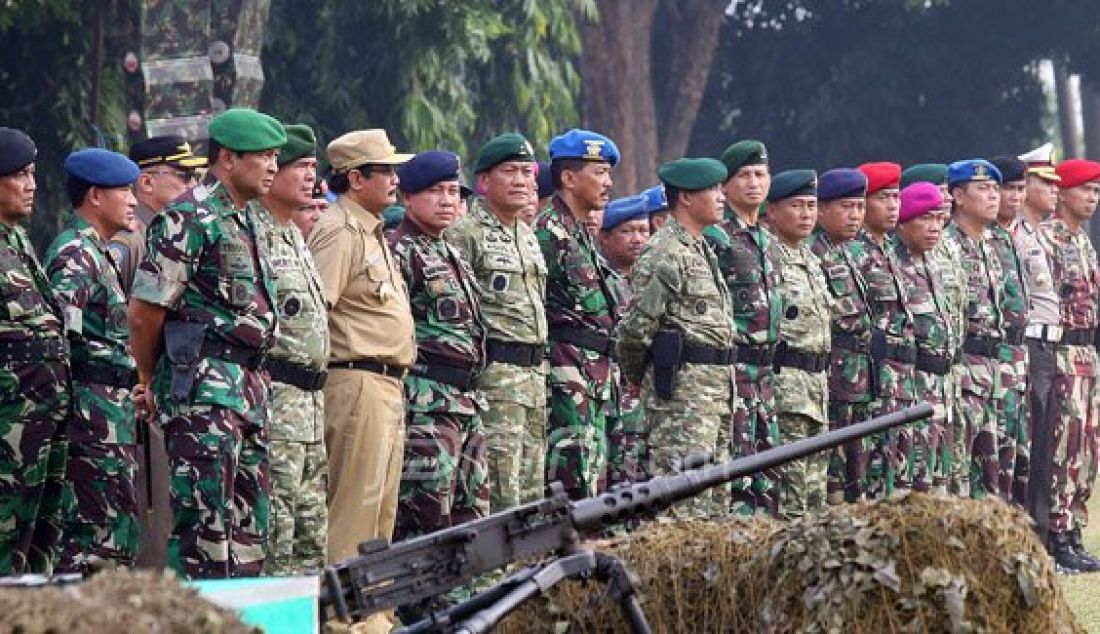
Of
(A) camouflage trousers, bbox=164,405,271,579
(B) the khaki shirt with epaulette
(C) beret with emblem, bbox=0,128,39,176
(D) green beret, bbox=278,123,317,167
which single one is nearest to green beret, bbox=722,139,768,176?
(B) the khaki shirt with epaulette

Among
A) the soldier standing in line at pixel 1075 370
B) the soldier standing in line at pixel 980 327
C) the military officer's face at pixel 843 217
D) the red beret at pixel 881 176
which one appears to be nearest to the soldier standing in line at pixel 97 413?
the military officer's face at pixel 843 217

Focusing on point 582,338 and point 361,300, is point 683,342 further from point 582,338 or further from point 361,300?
point 361,300

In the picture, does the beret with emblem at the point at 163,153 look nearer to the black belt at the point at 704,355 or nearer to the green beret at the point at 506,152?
the green beret at the point at 506,152

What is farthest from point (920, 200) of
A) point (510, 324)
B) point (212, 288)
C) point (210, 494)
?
point (210, 494)

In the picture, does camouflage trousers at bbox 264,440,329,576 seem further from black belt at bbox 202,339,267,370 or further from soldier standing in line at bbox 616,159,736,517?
soldier standing in line at bbox 616,159,736,517

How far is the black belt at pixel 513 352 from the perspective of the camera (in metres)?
9.89

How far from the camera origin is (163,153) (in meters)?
10.6

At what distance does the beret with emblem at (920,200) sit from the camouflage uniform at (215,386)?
538 cm

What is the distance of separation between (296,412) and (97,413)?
110 cm

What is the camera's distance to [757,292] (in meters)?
11.5

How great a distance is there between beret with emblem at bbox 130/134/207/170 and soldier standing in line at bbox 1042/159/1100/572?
5.78 meters

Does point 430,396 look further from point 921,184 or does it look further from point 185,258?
point 921,184

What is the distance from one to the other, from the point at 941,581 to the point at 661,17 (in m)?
20.0

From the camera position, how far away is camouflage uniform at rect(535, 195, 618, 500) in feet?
34.3
